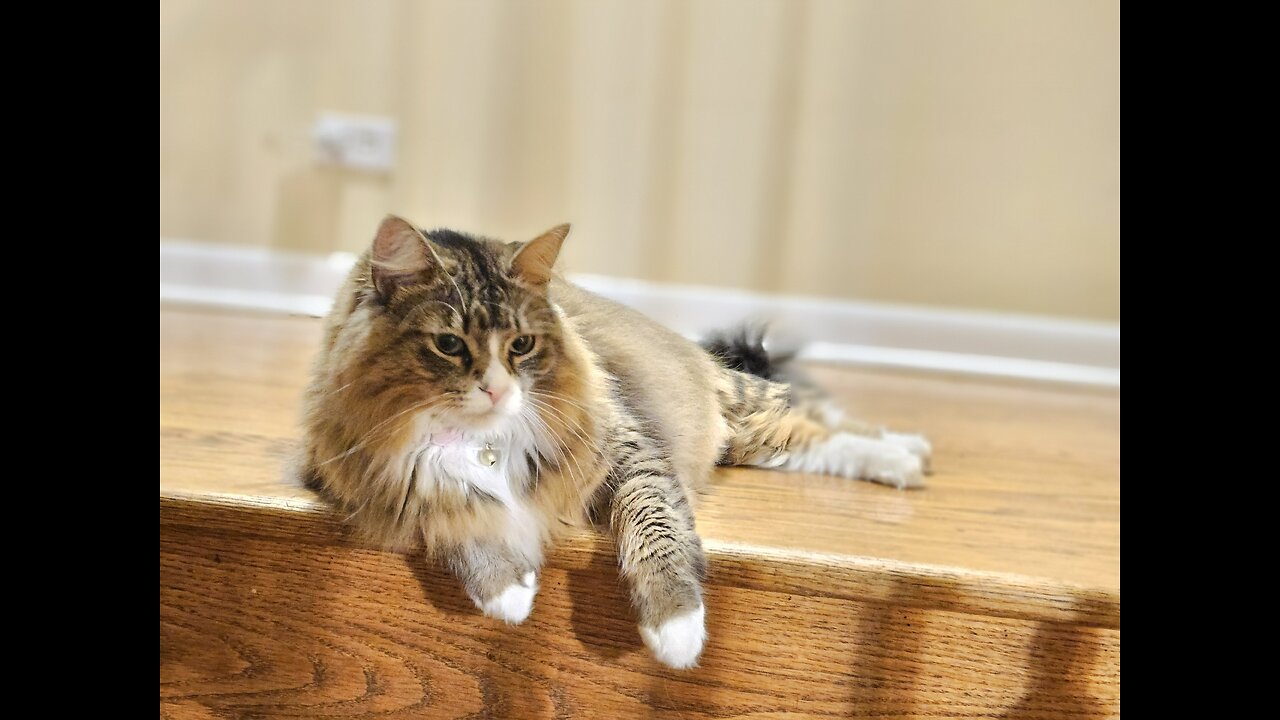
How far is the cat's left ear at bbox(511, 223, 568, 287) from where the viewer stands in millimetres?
967

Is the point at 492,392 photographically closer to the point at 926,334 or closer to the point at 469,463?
the point at 469,463

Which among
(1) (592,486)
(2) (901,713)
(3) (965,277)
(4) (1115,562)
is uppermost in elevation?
(3) (965,277)

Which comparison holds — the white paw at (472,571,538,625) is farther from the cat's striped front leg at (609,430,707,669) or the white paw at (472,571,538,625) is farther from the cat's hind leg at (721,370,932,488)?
the cat's hind leg at (721,370,932,488)

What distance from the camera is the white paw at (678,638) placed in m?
0.97

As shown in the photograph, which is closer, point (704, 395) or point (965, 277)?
point (704, 395)

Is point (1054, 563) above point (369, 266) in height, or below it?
below

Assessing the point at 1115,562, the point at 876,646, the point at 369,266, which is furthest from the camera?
the point at 1115,562

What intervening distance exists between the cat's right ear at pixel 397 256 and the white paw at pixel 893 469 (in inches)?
30.9

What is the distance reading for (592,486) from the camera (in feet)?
3.43

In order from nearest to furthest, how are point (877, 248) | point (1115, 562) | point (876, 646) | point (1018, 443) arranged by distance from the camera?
point (876, 646) → point (1115, 562) → point (1018, 443) → point (877, 248)

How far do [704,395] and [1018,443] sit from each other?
891mm

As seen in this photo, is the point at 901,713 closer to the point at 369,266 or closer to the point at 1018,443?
the point at 369,266

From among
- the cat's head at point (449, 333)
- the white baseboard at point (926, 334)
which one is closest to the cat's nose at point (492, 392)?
the cat's head at point (449, 333)

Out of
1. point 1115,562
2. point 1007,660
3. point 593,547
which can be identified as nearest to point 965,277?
point 1115,562
